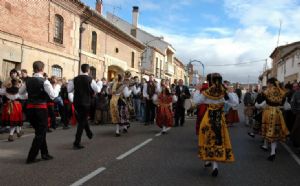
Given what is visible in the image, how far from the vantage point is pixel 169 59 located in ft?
225

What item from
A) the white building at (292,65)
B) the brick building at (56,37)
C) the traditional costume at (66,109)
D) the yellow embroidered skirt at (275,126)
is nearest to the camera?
the yellow embroidered skirt at (275,126)

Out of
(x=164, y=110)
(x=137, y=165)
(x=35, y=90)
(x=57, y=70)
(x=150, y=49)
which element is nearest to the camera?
(x=137, y=165)

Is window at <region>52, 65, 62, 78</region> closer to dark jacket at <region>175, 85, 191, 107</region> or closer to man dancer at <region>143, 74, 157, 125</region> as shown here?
man dancer at <region>143, 74, 157, 125</region>

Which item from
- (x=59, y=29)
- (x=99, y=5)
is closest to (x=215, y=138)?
(x=59, y=29)

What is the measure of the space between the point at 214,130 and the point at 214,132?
0.04 m

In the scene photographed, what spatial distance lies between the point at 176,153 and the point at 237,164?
1613mm

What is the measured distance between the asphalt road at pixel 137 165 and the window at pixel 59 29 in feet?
36.9

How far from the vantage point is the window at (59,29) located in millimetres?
21609

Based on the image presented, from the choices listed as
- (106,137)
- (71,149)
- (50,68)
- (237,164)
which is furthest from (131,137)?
(50,68)

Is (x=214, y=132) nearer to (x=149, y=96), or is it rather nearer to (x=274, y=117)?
(x=274, y=117)

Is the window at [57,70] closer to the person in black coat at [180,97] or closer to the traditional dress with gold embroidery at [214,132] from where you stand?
the person in black coat at [180,97]

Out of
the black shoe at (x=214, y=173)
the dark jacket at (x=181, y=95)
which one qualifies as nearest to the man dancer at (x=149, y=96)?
the dark jacket at (x=181, y=95)

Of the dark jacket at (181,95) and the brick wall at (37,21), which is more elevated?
the brick wall at (37,21)

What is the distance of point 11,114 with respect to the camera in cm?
1116
